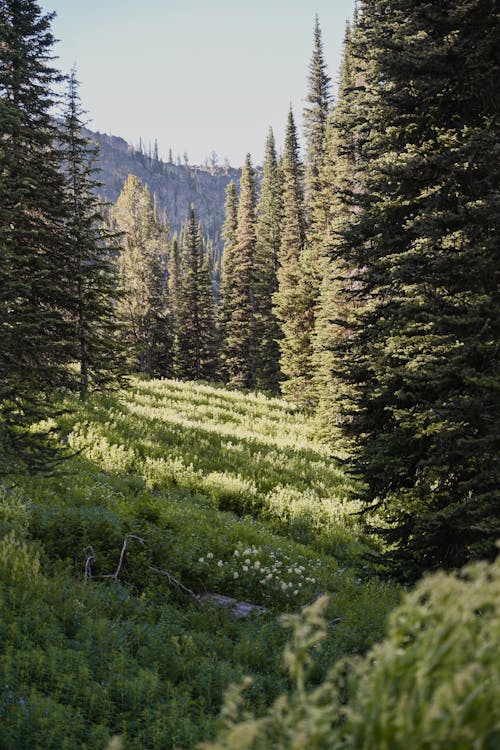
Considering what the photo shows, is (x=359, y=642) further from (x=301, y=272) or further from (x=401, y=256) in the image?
(x=301, y=272)

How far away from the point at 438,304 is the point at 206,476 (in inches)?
306

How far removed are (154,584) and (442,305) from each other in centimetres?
507

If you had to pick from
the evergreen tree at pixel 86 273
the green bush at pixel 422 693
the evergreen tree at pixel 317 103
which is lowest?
the green bush at pixel 422 693

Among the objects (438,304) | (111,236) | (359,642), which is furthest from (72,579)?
(111,236)

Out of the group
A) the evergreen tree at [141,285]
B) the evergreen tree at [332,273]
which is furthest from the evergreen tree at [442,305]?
the evergreen tree at [141,285]

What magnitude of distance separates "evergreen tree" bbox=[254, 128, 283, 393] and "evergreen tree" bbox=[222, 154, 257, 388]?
67 cm

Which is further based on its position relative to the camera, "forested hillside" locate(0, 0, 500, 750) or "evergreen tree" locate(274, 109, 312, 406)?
"evergreen tree" locate(274, 109, 312, 406)

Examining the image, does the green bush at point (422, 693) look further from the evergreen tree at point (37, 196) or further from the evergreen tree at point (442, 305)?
the evergreen tree at point (37, 196)

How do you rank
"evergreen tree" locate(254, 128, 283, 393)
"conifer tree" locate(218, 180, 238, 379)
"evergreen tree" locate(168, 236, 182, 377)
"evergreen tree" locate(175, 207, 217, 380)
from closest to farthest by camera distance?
"evergreen tree" locate(254, 128, 283, 393)
"evergreen tree" locate(175, 207, 217, 380)
"conifer tree" locate(218, 180, 238, 379)
"evergreen tree" locate(168, 236, 182, 377)

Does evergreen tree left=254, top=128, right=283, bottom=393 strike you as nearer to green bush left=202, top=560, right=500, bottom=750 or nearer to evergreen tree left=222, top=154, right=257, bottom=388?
evergreen tree left=222, top=154, right=257, bottom=388

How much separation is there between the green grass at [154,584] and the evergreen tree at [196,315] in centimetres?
3737

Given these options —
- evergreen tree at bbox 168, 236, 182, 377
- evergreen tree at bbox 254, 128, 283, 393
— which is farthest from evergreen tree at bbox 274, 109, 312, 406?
evergreen tree at bbox 168, 236, 182, 377

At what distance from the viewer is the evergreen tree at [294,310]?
3097cm

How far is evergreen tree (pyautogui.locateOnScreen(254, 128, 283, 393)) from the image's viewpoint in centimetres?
4344
